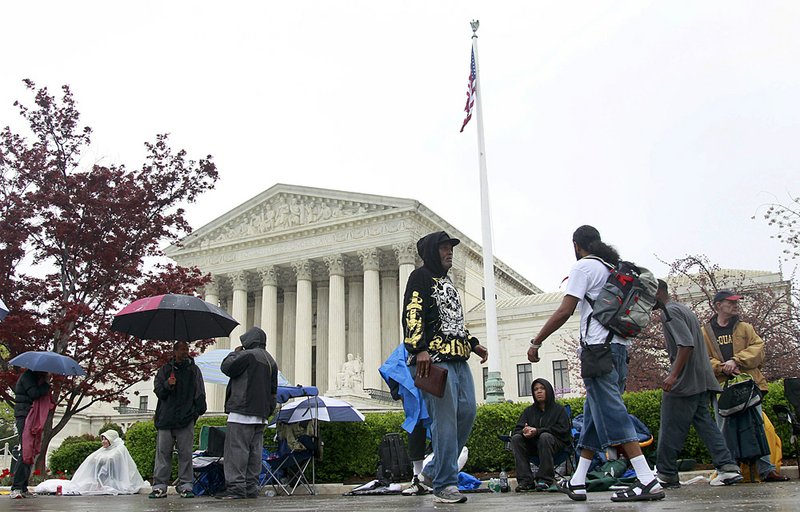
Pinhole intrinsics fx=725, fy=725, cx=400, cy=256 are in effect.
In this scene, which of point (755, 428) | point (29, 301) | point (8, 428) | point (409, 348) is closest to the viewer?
point (409, 348)

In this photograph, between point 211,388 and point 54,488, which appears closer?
point 54,488

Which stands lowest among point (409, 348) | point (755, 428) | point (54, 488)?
point (54, 488)

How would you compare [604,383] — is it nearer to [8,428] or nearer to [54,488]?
[54,488]

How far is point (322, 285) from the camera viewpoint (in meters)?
54.1

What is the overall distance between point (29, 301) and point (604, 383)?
1359 centimetres

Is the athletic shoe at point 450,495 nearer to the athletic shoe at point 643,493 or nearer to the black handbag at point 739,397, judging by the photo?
the athletic shoe at point 643,493

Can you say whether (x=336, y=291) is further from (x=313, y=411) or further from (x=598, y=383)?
(x=598, y=383)

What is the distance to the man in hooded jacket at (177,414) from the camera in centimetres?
998

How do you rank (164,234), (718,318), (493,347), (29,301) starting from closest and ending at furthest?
(718,318) < (29,301) < (164,234) < (493,347)

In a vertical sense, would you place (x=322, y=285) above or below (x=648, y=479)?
above

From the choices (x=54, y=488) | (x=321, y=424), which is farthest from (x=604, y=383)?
(x=54, y=488)

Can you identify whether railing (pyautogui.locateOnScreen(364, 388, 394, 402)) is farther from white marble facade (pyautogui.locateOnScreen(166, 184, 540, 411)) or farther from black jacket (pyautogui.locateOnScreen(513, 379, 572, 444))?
black jacket (pyautogui.locateOnScreen(513, 379, 572, 444))

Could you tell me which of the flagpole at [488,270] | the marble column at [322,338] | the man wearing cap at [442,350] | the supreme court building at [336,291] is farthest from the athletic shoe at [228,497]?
the marble column at [322,338]

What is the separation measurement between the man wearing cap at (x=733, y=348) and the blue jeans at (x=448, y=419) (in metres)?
3.95
